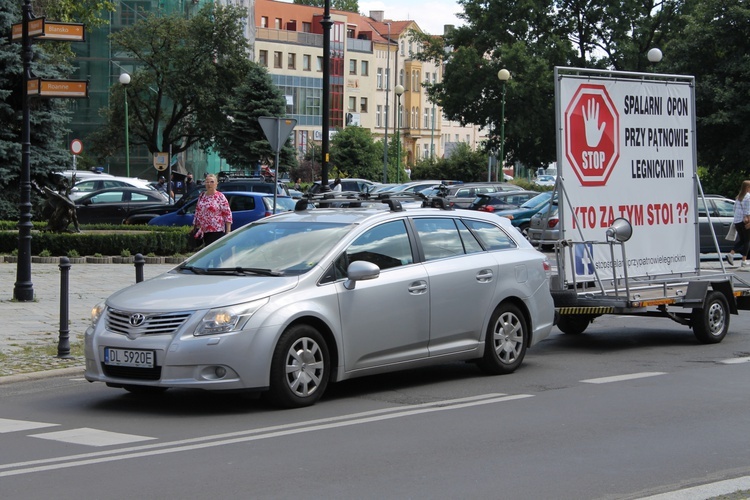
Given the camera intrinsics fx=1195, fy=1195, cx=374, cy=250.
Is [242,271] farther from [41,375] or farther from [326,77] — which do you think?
[326,77]

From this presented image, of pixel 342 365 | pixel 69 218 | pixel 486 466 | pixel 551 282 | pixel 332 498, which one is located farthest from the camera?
pixel 69 218

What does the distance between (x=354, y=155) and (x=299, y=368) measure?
238 ft

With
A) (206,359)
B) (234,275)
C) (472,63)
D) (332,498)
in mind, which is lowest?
(332,498)

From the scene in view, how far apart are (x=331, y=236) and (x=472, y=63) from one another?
53.1 metres

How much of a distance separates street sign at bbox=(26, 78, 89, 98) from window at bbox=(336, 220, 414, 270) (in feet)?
24.9

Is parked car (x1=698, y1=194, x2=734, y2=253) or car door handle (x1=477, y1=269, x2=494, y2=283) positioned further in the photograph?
parked car (x1=698, y1=194, x2=734, y2=253)

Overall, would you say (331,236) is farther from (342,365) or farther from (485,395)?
(485,395)

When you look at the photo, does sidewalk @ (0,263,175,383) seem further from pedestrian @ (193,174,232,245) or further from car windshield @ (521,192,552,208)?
car windshield @ (521,192,552,208)

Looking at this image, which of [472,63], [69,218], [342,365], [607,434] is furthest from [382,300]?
[472,63]

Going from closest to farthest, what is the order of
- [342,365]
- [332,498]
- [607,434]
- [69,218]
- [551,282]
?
[332,498], [607,434], [342,365], [551,282], [69,218]

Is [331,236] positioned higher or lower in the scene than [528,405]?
higher

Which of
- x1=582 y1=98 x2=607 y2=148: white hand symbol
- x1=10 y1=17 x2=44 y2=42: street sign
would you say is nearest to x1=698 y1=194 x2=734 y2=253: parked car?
x1=582 y1=98 x2=607 y2=148: white hand symbol

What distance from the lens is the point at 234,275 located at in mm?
9484

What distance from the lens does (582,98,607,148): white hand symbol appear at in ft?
43.2
